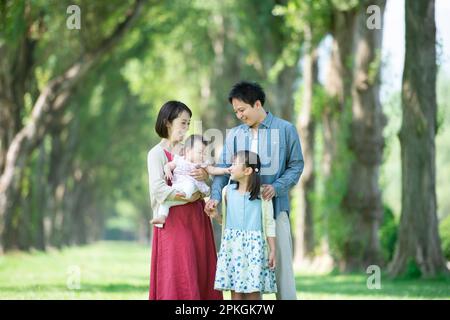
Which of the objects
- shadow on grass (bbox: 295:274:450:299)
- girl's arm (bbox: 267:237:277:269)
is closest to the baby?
girl's arm (bbox: 267:237:277:269)

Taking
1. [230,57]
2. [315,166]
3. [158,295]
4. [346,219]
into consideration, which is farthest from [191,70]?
[158,295]

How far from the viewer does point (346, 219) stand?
21406 millimetres

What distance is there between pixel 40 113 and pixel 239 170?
17.2m

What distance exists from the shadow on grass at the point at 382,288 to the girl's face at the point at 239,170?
5.09 metres

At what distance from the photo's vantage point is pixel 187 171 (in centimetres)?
877

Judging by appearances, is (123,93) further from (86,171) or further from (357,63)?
(357,63)

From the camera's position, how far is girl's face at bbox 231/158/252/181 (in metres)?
8.24

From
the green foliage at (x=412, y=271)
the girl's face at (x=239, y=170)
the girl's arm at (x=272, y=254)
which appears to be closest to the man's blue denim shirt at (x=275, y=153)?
the girl's face at (x=239, y=170)

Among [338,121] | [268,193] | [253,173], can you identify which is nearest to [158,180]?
[253,173]

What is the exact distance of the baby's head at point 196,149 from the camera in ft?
28.6

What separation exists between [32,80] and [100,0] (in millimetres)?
3786

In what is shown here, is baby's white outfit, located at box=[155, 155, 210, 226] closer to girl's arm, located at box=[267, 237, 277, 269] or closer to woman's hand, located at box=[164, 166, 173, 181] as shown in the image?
woman's hand, located at box=[164, 166, 173, 181]

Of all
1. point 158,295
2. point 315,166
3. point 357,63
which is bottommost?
point 158,295

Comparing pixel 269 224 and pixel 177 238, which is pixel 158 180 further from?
pixel 269 224
